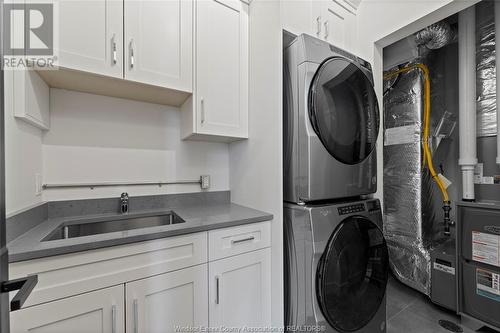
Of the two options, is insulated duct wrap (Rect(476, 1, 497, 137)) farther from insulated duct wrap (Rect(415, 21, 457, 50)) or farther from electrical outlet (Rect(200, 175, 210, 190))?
electrical outlet (Rect(200, 175, 210, 190))

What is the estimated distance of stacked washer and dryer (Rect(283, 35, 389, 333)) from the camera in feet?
4.11

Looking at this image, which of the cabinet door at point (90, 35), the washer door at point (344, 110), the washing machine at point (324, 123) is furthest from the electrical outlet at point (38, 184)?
the washer door at point (344, 110)

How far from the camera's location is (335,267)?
1.29m

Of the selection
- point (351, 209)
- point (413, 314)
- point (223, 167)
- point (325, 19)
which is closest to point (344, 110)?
point (351, 209)

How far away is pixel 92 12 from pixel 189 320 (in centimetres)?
167

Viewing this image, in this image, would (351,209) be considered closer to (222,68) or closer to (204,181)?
(204,181)

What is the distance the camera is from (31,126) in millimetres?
1193

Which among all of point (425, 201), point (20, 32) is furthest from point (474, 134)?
point (20, 32)

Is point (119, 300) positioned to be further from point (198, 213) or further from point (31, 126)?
point (31, 126)

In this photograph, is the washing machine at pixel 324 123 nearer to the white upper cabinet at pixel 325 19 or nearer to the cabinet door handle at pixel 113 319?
the white upper cabinet at pixel 325 19

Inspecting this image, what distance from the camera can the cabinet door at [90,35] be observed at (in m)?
1.11

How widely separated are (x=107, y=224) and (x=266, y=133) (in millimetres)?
1147

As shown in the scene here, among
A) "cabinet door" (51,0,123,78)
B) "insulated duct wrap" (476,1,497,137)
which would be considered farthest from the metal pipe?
"insulated duct wrap" (476,1,497,137)

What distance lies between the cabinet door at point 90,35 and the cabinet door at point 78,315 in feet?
3.52
